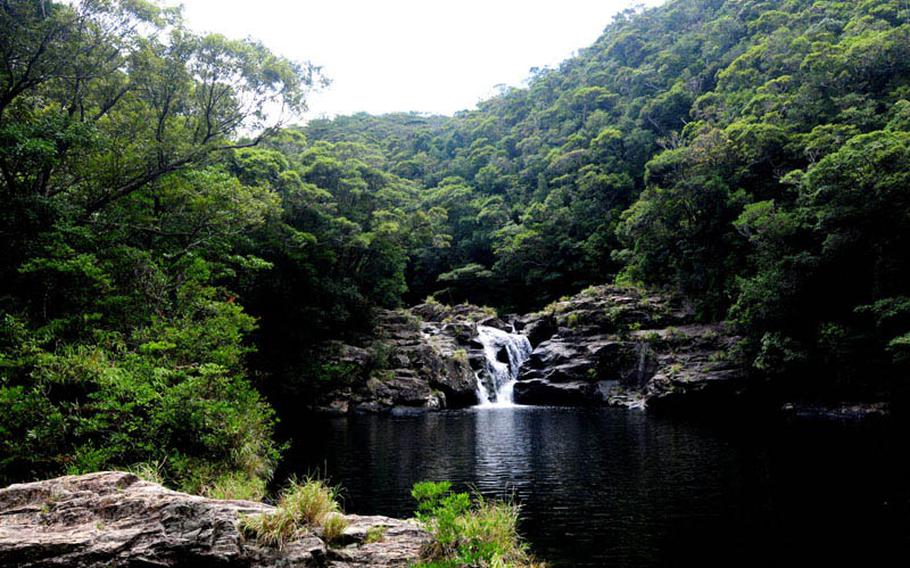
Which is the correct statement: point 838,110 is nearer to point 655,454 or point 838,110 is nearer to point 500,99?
point 655,454

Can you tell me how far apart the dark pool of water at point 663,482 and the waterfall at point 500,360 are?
12.2 m

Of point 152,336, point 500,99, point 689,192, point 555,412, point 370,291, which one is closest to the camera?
point 152,336

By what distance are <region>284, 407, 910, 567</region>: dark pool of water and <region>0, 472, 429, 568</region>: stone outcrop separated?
13.3 ft

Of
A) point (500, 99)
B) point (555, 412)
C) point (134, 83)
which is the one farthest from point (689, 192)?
point (500, 99)

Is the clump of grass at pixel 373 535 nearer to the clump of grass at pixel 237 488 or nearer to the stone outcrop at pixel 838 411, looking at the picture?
the clump of grass at pixel 237 488

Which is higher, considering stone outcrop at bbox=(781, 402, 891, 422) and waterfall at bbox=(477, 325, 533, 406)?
waterfall at bbox=(477, 325, 533, 406)

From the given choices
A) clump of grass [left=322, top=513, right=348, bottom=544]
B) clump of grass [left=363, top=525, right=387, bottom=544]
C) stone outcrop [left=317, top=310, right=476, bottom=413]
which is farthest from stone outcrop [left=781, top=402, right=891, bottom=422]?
clump of grass [left=322, top=513, right=348, bottom=544]

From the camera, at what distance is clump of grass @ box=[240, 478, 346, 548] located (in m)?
5.43

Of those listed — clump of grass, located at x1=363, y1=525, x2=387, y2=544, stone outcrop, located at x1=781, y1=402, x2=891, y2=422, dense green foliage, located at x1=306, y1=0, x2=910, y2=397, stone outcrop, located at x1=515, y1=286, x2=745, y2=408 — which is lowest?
stone outcrop, located at x1=781, y1=402, x2=891, y2=422

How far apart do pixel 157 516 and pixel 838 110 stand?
37673mm

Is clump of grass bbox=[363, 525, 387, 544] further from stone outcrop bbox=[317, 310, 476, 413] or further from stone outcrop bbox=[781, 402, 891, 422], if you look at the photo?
stone outcrop bbox=[317, 310, 476, 413]

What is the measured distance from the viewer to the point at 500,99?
83.4 meters

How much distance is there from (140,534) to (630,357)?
31313 millimetres

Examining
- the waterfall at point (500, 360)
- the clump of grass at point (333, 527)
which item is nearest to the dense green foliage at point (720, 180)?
the waterfall at point (500, 360)
